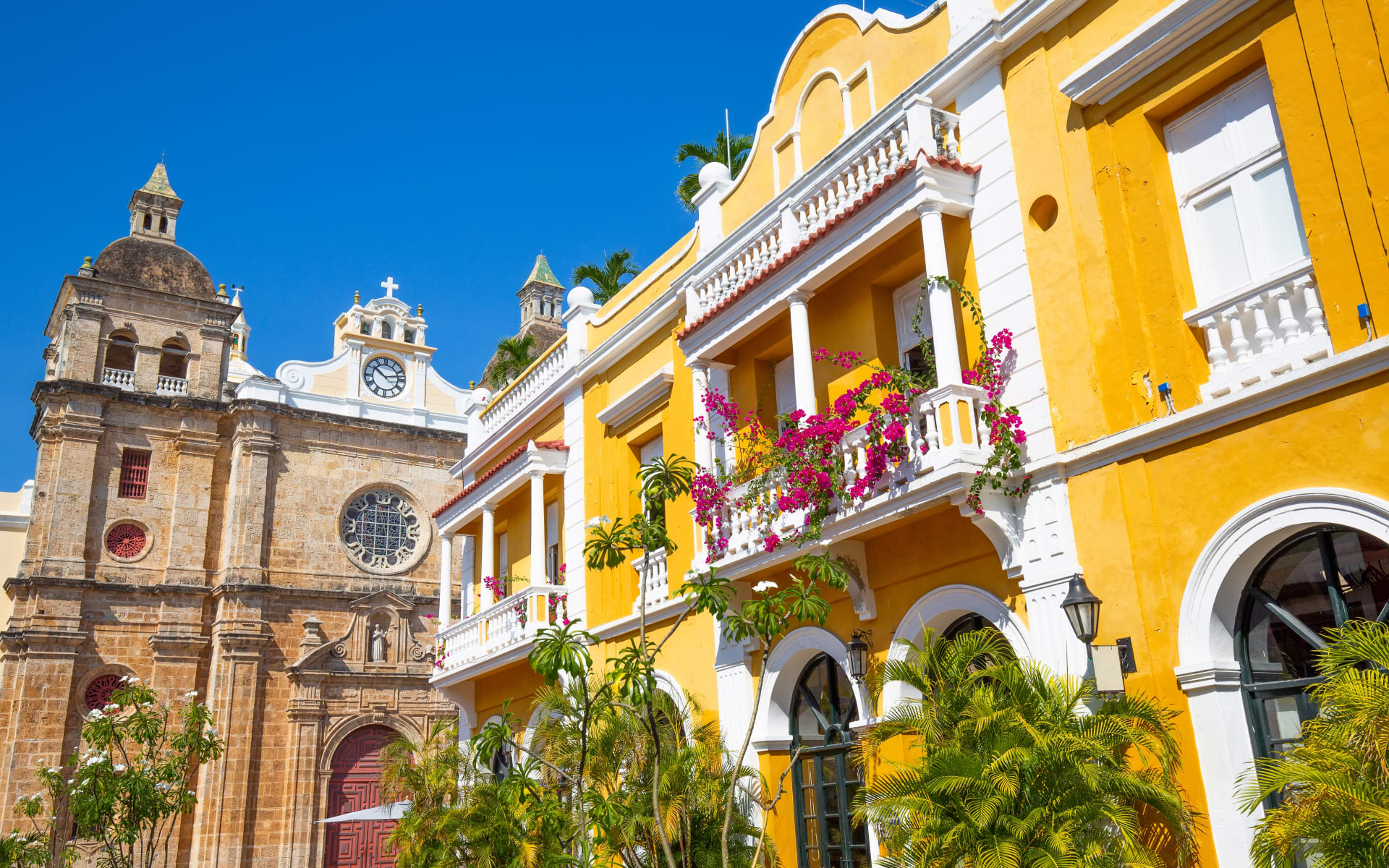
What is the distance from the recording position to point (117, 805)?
2461 centimetres

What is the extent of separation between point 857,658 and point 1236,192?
4.76m

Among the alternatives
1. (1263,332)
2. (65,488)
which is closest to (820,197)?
(1263,332)

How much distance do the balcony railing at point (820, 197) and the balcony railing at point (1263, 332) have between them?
2.79 m

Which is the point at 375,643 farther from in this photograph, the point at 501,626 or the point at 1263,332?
the point at 1263,332

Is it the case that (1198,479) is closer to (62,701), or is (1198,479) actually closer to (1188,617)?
(1188,617)

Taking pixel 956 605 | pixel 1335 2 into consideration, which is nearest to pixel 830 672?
pixel 956 605

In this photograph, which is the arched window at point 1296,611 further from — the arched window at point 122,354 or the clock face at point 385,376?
the arched window at point 122,354

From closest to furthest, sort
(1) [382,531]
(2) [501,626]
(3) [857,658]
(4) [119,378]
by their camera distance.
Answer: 1. (3) [857,658]
2. (2) [501,626]
3. (4) [119,378]
4. (1) [382,531]

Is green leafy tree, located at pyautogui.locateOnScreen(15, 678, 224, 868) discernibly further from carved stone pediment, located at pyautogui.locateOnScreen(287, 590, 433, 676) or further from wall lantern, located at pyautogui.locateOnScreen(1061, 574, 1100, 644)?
wall lantern, located at pyautogui.locateOnScreen(1061, 574, 1100, 644)

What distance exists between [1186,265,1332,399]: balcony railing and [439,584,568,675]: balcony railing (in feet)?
28.3

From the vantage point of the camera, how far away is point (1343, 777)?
4895 millimetres

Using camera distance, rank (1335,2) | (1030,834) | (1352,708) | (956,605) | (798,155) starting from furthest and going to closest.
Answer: (798,155), (956,605), (1335,2), (1030,834), (1352,708)

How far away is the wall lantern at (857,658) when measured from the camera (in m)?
9.82

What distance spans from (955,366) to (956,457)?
82cm
